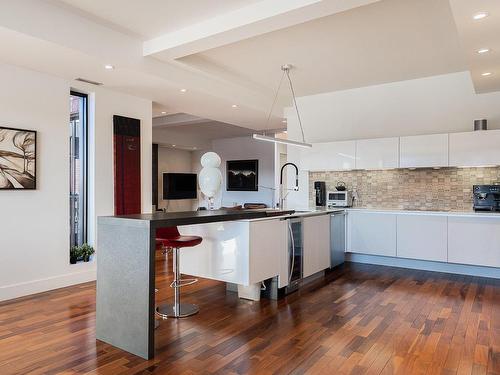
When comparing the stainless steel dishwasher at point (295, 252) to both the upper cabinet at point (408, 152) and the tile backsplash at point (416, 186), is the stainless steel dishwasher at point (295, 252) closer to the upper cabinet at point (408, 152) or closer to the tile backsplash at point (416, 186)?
the upper cabinet at point (408, 152)

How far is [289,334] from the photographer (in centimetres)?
296

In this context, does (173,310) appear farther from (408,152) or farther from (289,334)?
(408,152)

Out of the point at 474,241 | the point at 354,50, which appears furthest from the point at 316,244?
the point at 354,50

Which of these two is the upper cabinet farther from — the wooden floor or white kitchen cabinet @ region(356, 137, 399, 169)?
the wooden floor

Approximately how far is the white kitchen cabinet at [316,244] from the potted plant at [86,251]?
2.77m

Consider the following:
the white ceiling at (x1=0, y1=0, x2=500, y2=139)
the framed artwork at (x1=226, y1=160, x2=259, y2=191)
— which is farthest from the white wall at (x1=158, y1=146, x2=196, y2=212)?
the white ceiling at (x1=0, y1=0, x2=500, y2=139)

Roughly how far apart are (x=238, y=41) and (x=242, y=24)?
0.73 metres

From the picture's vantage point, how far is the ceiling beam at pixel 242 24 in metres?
3.08

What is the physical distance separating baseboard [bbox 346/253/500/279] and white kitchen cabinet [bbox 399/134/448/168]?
1409 mm

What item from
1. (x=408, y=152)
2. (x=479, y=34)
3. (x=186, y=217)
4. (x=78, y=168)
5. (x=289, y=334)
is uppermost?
(x=479, y=34)

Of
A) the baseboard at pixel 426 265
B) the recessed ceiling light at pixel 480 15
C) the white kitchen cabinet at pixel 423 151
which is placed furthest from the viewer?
Answer: the white kitchen cabinet at pixel 423 151

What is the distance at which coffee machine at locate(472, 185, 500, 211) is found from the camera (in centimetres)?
477

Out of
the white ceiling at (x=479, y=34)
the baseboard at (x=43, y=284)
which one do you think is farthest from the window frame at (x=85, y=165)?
the white ceiling at (x=479, y=34)

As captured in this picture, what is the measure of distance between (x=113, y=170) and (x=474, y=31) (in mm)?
4434
